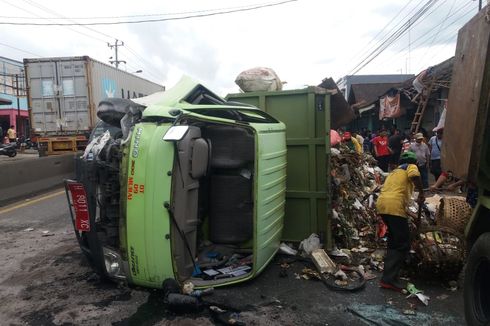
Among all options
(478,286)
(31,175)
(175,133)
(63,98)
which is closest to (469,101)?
(478,286)

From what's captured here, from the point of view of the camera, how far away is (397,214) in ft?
15.7

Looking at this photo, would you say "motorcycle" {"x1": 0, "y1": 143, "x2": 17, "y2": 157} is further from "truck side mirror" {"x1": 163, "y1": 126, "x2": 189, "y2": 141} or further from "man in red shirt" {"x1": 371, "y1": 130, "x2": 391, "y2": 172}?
"truck side mirror" {"x1": 163, "y1": 126, "x2": 189, "y2": 141}

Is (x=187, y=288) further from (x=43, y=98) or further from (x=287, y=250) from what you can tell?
(x=43, y=98)

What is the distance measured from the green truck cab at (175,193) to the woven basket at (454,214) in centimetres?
260

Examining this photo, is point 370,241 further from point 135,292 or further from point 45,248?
point 45,248

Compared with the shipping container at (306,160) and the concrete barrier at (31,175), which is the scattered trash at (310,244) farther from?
the concrete barrier at (31,175)

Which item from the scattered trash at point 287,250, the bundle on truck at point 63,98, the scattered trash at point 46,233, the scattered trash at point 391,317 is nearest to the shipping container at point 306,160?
the scattered trash at point 287,250

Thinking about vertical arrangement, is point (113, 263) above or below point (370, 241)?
above

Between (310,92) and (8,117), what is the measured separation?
38.0 meters

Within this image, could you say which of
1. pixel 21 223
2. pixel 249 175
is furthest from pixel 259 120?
pixel 21 223

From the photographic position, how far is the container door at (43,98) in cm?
1578

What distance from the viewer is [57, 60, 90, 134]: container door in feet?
51.4

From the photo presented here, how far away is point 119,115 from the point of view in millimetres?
4496

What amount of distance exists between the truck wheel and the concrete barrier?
9.35 meters
